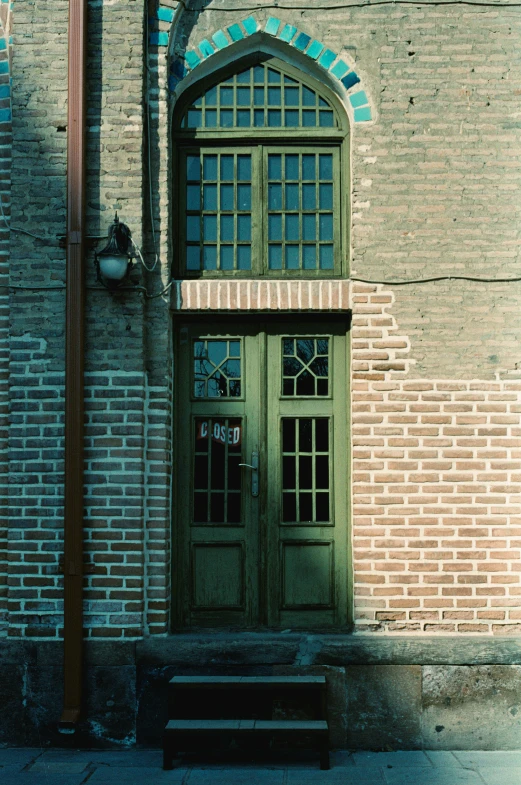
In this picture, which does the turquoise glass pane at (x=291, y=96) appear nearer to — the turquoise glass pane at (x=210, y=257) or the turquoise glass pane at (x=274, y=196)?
the turquoise glass pane at (x=274, y=196)

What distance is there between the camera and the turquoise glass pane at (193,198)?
6.21 meters

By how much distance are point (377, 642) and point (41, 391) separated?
285cm

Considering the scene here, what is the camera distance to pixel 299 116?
623 cm

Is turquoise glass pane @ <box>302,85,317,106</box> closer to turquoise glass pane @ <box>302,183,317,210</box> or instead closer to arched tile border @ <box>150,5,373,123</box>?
arched tile border @ <box>150,5,373,123</box>

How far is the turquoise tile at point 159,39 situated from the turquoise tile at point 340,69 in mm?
1210

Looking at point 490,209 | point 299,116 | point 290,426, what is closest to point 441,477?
point 290,426

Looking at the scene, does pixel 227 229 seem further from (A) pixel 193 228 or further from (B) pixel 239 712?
(B) pixel 239 712

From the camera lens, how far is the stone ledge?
595 centimetres

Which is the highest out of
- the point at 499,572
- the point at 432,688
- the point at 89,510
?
the point at 89,510

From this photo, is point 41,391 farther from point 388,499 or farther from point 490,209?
point 490,209

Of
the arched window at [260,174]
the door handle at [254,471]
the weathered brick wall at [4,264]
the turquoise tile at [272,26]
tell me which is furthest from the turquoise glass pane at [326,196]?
the weathered brick wall at [4,264]

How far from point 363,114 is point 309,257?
107 centimetres

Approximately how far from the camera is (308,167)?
6223 millimetres

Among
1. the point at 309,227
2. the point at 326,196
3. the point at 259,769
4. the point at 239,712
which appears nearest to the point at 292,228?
the point at 309,227
